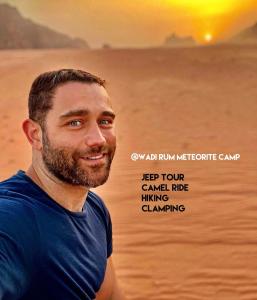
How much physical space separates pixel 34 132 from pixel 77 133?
0.48 feet

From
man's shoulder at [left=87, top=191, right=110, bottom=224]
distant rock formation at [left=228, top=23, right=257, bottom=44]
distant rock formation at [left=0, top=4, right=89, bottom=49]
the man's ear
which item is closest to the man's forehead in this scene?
the man's ear

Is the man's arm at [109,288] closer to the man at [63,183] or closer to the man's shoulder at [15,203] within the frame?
the man at [63,183]

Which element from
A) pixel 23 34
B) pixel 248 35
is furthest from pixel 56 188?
pixel 23 34

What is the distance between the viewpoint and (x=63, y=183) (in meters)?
1.65

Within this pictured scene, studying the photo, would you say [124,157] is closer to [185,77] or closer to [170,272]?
[170,272]

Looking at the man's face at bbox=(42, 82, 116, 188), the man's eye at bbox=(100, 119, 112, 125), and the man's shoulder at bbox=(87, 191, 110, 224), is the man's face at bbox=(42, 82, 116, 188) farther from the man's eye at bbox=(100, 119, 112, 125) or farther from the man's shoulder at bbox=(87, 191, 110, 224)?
the man's shoulder at bbox=(87, 191, 110, 224)

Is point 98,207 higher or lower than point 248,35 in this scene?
lower

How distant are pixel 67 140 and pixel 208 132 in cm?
787

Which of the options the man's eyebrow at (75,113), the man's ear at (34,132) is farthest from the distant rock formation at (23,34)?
the man's eyebrow at (75,113)

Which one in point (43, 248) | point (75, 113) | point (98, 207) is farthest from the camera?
point (98, 207)

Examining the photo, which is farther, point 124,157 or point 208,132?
point 208,132

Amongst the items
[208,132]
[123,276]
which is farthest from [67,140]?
[208,132]

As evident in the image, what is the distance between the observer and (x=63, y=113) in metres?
1.59

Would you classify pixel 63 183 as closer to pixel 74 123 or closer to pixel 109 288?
pixel 74 123
